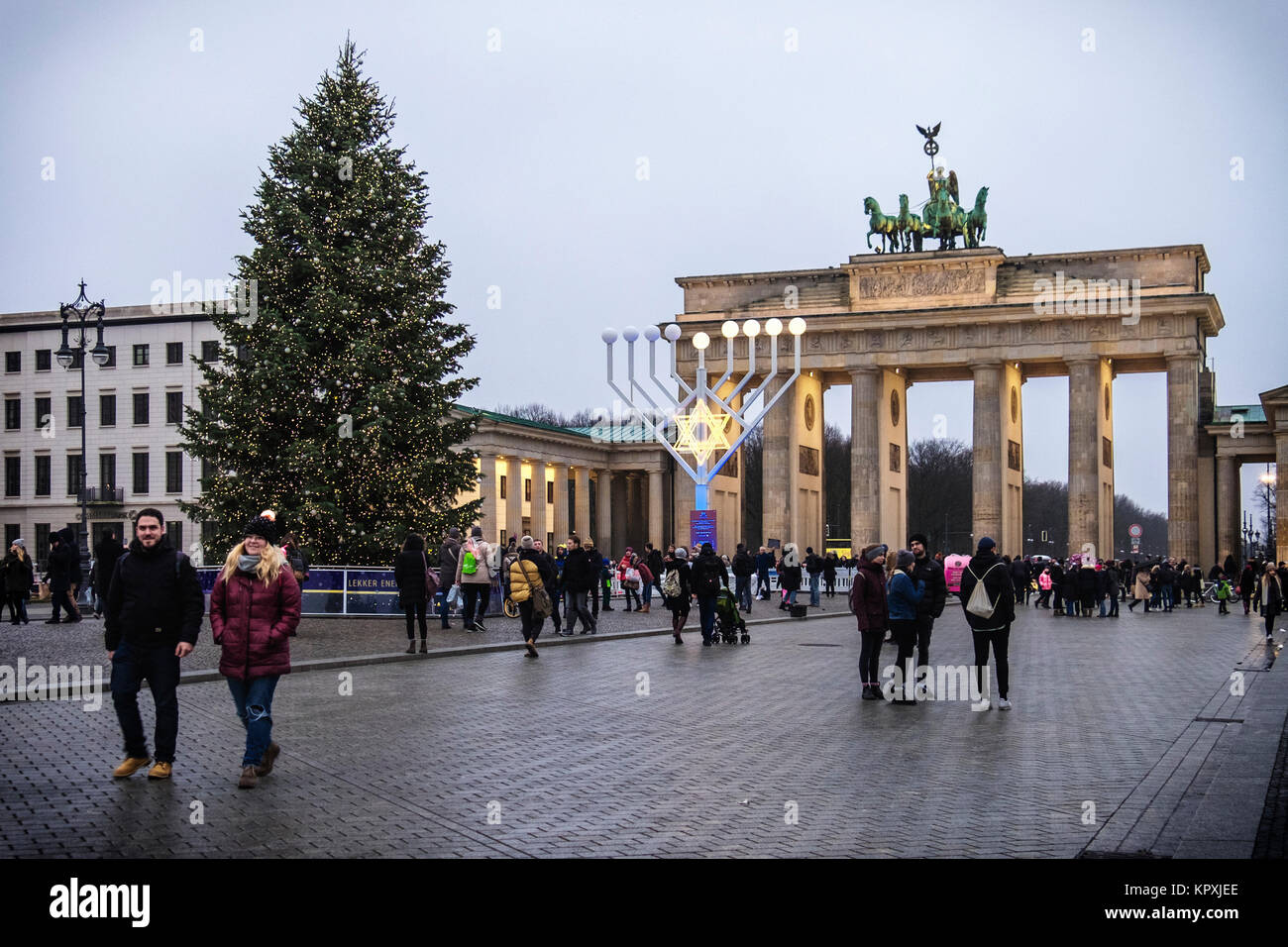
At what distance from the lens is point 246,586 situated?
35.7 ft

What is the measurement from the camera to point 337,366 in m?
32.6

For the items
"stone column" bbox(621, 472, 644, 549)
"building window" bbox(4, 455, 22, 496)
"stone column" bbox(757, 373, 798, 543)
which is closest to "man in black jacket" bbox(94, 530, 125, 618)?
"stone column" bbox(757, 373, 798, 543)

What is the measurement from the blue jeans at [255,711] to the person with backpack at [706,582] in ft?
51.0

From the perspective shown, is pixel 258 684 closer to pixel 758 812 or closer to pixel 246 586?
pixel 246 586

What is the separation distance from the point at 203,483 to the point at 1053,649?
19299 mm

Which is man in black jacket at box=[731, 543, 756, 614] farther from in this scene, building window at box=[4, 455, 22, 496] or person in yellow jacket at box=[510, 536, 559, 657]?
building window at box=[4, 455, 22, 496]

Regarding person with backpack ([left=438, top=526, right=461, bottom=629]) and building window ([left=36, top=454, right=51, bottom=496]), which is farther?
building window ([left=36, top=454, right=51, bottom=496])

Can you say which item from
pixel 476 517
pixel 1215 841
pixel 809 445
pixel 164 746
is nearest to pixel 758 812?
pixel 1215 841

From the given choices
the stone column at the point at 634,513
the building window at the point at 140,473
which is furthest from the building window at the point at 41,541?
the stone column at the point at 634,513

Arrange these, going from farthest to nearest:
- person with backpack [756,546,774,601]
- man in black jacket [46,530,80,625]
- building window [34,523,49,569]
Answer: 1. building window [34,523,49,569]
2. person with backpack [756,546,774,601]
3. man in black jacket [46,530,80,625]

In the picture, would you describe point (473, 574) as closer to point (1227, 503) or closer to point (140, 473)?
point (140, 473)

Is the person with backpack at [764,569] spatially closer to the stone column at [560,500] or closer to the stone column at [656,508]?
the stone column at [560,500]

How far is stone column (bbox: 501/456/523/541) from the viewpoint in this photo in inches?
3241

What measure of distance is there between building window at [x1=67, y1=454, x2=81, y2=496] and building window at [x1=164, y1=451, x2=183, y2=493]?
193 inches
